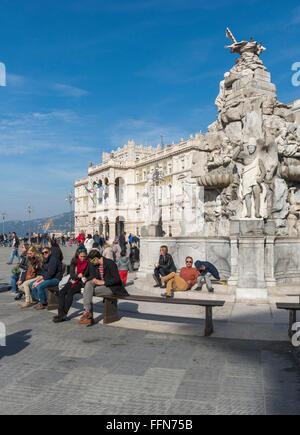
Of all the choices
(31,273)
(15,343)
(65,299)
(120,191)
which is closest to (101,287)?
(65,299)

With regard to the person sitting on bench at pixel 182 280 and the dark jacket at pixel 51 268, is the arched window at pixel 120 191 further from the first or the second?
the dark jacket at pixel 51 268

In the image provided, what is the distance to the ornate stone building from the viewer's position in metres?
58.4

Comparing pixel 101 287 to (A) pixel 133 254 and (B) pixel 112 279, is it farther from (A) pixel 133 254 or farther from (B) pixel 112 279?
(A) pixel 133 254

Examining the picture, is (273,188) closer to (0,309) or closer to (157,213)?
(157,213)

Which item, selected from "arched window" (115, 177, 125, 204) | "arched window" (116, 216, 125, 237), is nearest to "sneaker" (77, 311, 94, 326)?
"arched window" (116, 216, 125, 237)

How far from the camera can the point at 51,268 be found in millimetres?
8250

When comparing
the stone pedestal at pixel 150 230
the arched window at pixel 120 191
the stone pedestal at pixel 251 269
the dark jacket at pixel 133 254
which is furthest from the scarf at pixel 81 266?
the arched window at pixel 120 191

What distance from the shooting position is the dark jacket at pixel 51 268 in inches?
325

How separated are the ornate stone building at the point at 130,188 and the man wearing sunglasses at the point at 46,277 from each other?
142ft

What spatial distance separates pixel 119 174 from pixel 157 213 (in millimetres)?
61456

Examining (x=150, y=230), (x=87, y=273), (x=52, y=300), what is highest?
(x=150, y=230)

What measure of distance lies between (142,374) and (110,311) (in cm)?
265

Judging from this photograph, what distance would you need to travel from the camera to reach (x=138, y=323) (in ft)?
22.5

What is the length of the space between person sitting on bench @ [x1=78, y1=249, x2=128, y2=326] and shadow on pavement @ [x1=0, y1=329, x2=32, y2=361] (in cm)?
100
